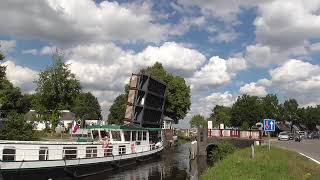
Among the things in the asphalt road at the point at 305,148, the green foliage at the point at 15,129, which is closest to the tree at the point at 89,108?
the asphalt road at the point at 305,148

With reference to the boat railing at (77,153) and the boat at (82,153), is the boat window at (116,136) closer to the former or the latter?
the boat at (82,153)

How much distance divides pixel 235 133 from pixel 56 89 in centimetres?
2861

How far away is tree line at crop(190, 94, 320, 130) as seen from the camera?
117m

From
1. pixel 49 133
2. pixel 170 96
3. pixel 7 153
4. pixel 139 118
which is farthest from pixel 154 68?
pixel 7 153

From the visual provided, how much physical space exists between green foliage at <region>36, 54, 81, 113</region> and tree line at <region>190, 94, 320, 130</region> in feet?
176

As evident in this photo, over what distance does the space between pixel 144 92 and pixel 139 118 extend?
3.40 meters

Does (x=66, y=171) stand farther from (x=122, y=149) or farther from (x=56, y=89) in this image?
(x=56, y=89)

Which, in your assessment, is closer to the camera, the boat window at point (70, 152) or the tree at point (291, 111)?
the boat window at point (70, 152)

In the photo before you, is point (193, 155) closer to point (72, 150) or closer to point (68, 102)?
point (72, 150)

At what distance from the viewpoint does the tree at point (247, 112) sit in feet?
381

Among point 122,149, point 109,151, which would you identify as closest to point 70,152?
point 109,151

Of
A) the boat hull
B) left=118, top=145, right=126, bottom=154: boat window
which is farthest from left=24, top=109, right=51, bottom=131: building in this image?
the boat hull

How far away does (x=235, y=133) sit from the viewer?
195ft

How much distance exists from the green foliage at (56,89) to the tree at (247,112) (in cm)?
5716
